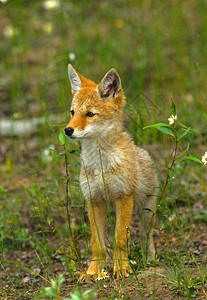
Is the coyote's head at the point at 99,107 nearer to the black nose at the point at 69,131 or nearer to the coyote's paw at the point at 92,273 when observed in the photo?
the black nose at the point at 69,131

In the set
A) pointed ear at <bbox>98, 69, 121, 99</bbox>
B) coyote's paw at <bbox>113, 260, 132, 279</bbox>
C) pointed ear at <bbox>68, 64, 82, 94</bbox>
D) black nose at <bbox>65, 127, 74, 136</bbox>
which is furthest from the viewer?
pointed ear at <bbox>68, 64, 82, 94</bbox>

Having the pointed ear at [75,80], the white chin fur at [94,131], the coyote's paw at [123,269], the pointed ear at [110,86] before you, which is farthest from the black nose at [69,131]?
the coyote's paw at [123,269]

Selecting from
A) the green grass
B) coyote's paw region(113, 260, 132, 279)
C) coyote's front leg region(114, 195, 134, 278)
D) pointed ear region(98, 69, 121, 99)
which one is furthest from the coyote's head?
coyote's paw region(113, 260, 132, 279)

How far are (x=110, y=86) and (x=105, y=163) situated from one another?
2.39ft

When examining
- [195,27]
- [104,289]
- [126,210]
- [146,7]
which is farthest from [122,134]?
[146,7]

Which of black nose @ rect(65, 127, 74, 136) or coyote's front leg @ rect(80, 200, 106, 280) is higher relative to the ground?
black nose @ rect(65, 127, 74, 136)

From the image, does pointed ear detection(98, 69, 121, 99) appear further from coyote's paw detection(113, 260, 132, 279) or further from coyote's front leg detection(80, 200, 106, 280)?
coyote's paw detection(113, 260, 132, 279)

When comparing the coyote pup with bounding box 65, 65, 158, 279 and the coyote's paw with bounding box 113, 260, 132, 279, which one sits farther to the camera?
the coyote pup with bounding box 65, 65, 158, 279

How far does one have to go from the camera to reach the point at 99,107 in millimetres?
3867

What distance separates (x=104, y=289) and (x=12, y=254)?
1.63 m

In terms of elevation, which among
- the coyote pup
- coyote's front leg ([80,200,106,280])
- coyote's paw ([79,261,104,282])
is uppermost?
the coyote pup

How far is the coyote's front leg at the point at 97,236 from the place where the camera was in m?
3.76

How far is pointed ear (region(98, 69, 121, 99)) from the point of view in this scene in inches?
152

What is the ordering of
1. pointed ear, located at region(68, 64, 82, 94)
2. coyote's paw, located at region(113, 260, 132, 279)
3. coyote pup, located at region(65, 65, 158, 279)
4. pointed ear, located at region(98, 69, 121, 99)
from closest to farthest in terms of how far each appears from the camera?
coyote's paw, located at region(113, 260, 132, 279) < coyote pup, located at region(65, 65, 158, 279) < pointed ear, located at region(98, 69, 121, 99) < pointed ear, located at region(68, 64, 82, 94)
